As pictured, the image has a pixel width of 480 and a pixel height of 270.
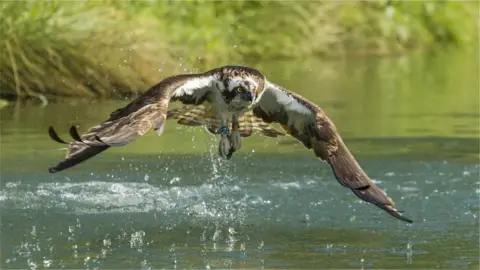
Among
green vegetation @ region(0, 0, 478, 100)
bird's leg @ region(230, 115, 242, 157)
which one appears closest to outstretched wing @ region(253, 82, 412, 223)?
bird's leg @ region(230, 115, 242, 157)

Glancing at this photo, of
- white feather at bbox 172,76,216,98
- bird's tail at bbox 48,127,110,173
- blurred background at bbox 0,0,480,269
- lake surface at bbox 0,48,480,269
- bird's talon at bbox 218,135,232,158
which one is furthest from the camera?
blurred background at bbox 0,0,480,269

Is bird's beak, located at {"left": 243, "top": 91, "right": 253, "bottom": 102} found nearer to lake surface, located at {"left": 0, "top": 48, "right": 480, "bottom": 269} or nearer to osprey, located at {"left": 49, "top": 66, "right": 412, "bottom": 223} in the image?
osprey, located at {"left": 49, "top": 66, "right": 412, "bottom": 223}

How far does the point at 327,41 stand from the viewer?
28.0 m

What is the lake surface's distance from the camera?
1013 cm

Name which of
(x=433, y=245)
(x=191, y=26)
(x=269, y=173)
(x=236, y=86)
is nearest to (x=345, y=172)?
(x=236, y=86)

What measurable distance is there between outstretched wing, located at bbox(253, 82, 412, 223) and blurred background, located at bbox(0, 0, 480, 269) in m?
0.91

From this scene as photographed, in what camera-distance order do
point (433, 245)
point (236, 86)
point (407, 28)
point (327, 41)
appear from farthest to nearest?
point (407, 28) → point (327, 41) → point (433, 245) → point (236, 86)

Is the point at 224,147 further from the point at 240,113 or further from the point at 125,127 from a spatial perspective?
the point at 125,127

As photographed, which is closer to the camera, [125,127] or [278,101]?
[125,127]

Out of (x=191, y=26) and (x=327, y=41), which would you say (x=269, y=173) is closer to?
(x=191, y=26)

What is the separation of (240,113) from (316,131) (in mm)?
565

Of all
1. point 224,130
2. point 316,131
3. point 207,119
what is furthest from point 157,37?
point 316,131

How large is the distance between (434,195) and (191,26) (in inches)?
432

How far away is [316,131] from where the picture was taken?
933 centimetres
